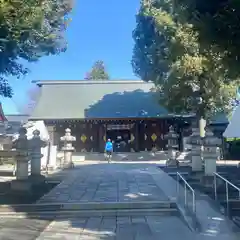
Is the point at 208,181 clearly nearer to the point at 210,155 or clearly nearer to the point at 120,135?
the point at 210,155

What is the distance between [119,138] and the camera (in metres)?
32.5

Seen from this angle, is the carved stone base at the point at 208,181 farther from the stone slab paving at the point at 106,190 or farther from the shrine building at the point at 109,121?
the shrine building at the point at 109,121

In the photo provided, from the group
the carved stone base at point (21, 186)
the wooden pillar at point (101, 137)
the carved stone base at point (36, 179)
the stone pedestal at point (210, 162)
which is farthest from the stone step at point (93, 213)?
the wooden pillar at point (101, 137)

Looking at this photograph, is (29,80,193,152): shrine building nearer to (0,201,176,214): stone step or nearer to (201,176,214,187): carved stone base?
(201,176,214,187): carved stone base

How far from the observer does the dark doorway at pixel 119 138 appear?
32375mm

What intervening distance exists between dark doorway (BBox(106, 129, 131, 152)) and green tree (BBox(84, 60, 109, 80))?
33184 mm

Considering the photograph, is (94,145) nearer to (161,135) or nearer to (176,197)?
(161,135)

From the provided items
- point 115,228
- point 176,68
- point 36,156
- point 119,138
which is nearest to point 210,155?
point 115,228

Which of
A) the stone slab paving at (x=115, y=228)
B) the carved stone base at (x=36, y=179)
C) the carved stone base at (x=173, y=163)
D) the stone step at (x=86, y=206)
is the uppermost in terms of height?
the carved stone base at (x=173, y=163)

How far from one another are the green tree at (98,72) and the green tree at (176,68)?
125ft

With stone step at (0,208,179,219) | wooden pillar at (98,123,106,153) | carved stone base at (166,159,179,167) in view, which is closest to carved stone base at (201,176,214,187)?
stone step at (0,208,179,219)

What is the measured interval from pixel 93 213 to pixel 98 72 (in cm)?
5817

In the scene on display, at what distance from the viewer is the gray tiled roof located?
105 ft

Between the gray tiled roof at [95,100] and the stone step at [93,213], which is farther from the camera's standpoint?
the gray tiled roof at [95,100]
